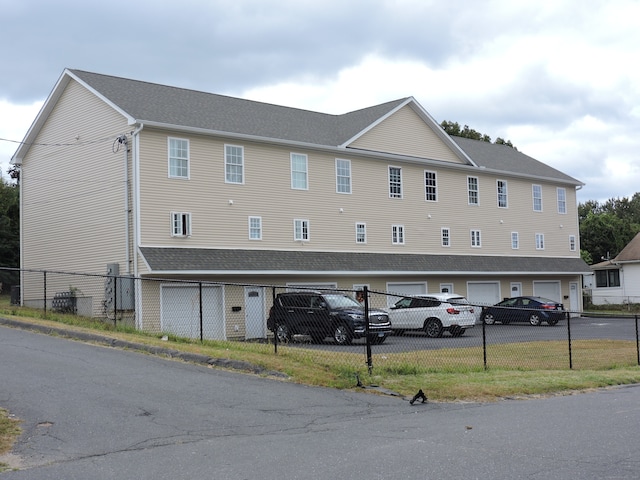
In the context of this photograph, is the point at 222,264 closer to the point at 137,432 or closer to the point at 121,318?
the point at 121,318

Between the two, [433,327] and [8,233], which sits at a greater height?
[8,233]

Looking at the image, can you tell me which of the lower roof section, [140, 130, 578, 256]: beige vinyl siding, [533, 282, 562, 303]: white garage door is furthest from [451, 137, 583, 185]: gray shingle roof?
[533, 282, 562, 303]: white garage door

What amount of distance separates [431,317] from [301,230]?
7.15 meters

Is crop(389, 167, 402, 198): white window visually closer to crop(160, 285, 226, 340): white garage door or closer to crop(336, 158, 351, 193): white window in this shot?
crop(336, 158, 351, 193): white window

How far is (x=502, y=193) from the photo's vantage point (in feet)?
128

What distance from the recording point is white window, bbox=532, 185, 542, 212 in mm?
41094

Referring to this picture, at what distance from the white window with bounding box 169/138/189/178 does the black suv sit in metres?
7.33

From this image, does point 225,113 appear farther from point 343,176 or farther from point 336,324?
point 336,324

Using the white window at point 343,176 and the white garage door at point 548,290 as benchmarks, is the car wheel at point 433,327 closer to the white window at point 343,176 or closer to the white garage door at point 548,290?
the white window at point 343,176

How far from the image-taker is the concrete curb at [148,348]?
13.4m

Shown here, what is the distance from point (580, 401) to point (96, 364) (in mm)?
8637

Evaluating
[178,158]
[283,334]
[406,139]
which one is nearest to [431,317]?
[283,334]

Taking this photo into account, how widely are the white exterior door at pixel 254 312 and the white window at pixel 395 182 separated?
29.4 ft

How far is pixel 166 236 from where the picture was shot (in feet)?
83.3
